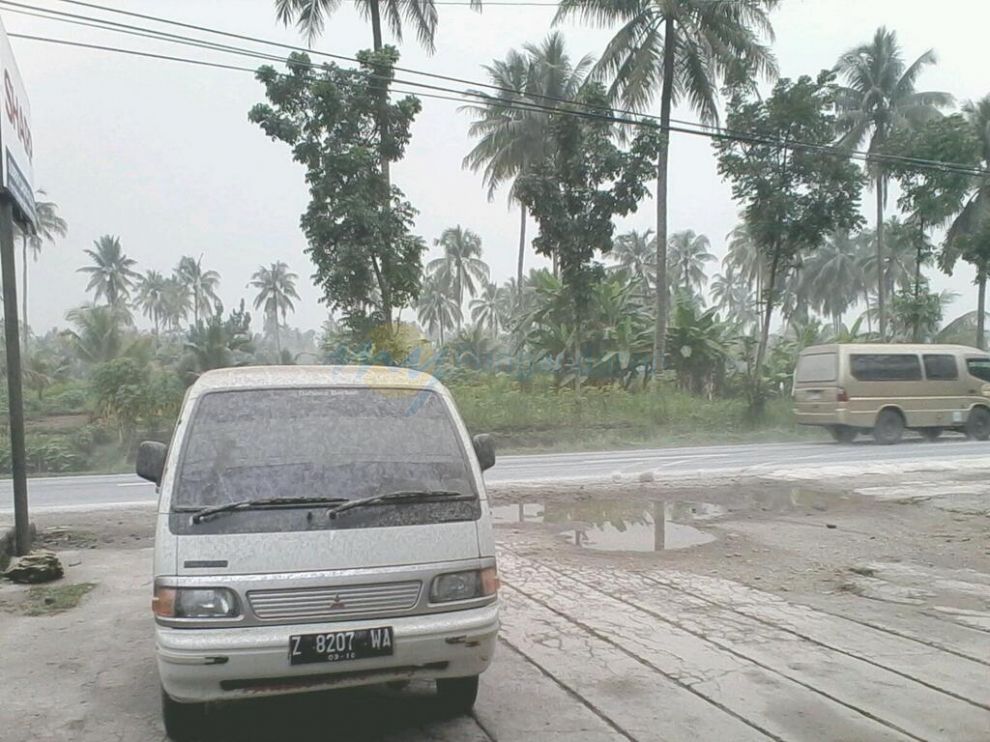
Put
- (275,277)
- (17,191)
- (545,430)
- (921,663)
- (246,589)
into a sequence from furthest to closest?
(275,277) → (545,430) → (17,191) → (921,663) → (246,589)

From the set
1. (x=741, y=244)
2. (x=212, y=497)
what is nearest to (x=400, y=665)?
(x=212, y=497)

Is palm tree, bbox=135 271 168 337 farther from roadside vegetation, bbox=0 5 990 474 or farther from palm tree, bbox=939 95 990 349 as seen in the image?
palm tree, bbox=939 95 990 349

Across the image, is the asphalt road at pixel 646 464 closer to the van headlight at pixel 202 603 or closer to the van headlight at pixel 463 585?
the van headlight at pixel 202 603

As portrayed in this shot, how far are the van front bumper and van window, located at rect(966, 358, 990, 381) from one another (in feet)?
67.1

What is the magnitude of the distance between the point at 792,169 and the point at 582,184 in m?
6.51

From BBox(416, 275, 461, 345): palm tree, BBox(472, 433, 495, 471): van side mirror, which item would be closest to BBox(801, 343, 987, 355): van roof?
BBox(472, 433, 495, 471): van side mirror

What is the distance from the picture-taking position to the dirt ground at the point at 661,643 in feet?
14.0

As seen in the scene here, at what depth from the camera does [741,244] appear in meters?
64.6

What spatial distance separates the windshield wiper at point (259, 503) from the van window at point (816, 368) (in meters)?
17.7

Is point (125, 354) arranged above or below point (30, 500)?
above

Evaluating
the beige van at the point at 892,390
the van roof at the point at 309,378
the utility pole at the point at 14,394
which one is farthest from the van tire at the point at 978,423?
the utility pole at the point at 14,394

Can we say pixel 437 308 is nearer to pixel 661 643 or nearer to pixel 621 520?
pixel 621 520

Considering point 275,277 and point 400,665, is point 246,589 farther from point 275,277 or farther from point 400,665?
point 275,277

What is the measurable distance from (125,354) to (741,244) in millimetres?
49703
